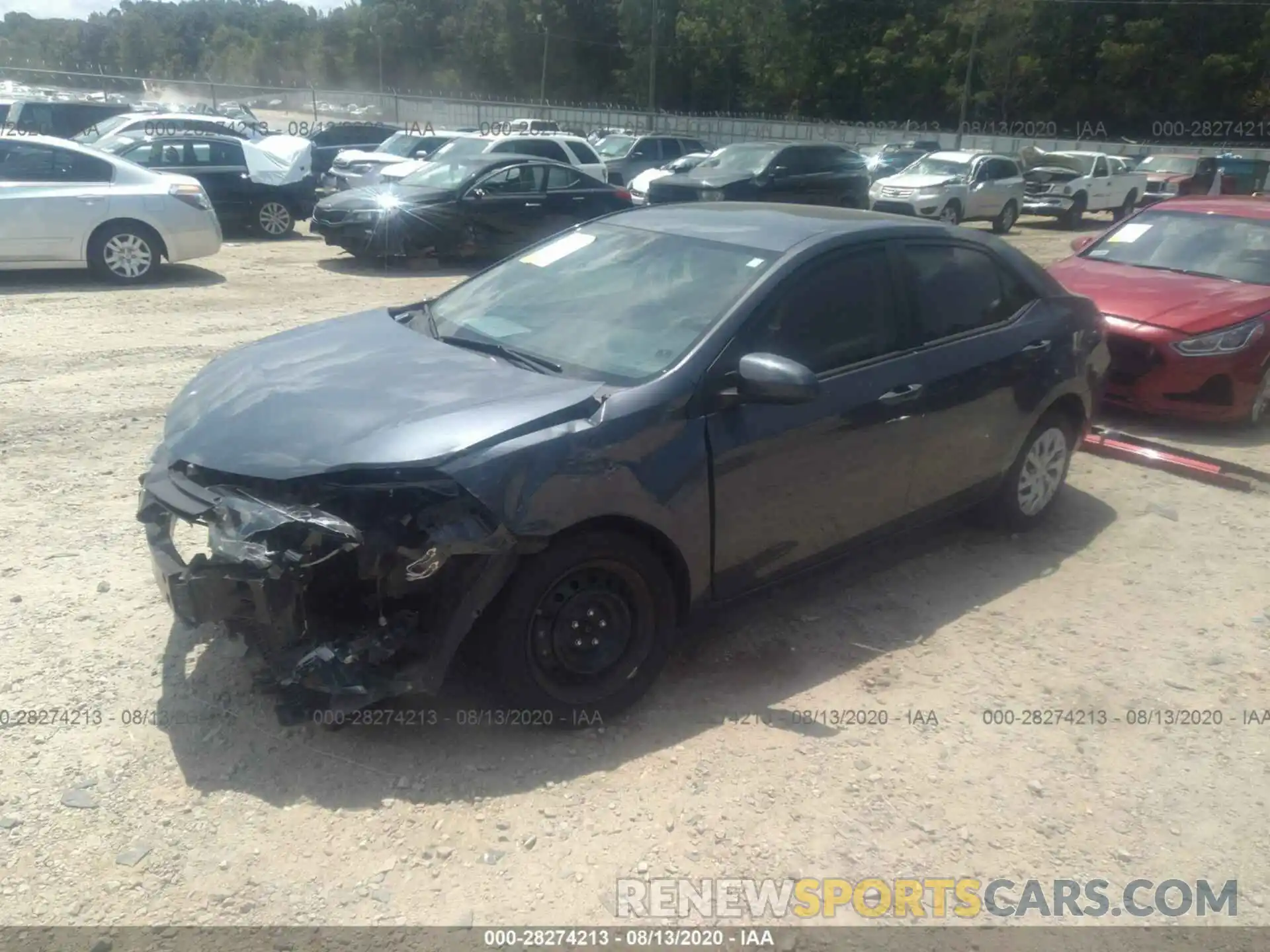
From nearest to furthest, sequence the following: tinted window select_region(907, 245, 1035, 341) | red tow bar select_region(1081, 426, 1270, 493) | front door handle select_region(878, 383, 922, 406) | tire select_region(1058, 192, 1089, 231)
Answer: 1. front door handle select_region(878, 383, 922, 406)
2. tinted window select_region(907, 245, 1035, 341)
3. red tow bar select_region(1081, 426, 1270, 493)
4. tire select_region(1058, 192, 1089, 231)

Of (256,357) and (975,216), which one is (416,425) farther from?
(975,216)

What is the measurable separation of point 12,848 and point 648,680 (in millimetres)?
2000

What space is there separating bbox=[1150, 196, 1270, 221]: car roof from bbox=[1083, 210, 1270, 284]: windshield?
1.8 inches

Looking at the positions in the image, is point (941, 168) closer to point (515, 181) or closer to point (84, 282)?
point (515, 181)

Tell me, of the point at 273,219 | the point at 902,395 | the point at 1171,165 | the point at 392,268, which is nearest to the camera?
the point at 902,395

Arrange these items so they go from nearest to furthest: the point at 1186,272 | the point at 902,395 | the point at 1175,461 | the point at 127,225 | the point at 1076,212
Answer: the point at 902,395
the point at 1175,461
the point at 1186,272
the point at 127,225
the point at 1076,212

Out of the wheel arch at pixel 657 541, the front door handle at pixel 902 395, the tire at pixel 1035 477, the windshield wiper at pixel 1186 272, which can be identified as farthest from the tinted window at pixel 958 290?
the windshield wiper at pixel 1186 272

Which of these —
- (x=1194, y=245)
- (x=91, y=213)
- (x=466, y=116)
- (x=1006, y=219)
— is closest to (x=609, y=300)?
(x=1194, y=245)

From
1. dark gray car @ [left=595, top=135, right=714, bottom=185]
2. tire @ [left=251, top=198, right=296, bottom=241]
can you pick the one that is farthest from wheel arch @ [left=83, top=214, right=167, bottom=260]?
dark gray car @ [left=595, top=135, right=714, bottom=185]

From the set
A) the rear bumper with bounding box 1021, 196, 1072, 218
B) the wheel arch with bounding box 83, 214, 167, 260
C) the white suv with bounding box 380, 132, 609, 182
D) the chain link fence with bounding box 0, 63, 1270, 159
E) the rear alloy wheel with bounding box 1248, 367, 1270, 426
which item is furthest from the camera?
the chain link fence with bounding box 0, 63, 1270, 159

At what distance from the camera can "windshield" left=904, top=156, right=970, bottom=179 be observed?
71.3 feet

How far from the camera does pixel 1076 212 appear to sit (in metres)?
24.4

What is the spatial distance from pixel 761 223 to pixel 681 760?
234 cm

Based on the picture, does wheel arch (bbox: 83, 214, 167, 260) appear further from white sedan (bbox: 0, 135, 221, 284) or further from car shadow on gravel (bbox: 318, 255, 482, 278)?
car shadow on gravel (bbox: 318, 255, 482, 278)
